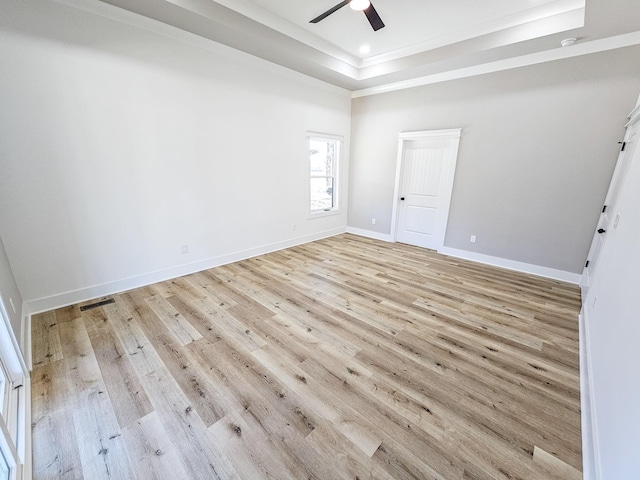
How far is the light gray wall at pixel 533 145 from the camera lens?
10.3 feet

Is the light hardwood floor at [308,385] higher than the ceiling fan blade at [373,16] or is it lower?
lower

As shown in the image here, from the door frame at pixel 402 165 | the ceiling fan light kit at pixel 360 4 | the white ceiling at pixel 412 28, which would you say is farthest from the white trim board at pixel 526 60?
the ceiling fan light kit at pixel 360 4

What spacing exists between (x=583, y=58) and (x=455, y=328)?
3.63m

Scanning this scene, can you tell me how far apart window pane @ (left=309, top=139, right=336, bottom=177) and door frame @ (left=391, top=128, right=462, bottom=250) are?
4.51 ft

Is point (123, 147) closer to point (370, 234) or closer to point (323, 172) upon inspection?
point (323, 172)

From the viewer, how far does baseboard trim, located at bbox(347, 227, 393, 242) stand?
5491 mm

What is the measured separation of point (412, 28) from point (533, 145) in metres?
2.28

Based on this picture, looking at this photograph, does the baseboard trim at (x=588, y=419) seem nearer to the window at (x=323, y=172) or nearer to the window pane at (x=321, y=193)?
the window at (x=323, y=172)

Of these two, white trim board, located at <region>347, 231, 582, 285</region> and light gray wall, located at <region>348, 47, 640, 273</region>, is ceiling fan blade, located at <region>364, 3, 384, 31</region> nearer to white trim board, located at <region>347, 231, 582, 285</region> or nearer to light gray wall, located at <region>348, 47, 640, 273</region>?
light gray wall, located at <region>348, 47, 640, 273</region>

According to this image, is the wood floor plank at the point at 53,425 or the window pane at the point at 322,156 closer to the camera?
the wood floor plank at the point at 53,425

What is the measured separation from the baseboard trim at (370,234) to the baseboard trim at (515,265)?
1096 mm

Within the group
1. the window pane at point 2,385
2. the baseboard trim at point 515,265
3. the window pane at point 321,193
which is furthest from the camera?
the window pane at point 321,193

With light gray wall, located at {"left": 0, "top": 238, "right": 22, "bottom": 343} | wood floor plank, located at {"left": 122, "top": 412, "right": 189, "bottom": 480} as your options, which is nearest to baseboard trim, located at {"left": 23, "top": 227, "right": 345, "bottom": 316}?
light gray wall, located at {"left": 0, "top": 238, "right": 22, "bottom": 343}

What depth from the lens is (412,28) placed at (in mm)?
3316
